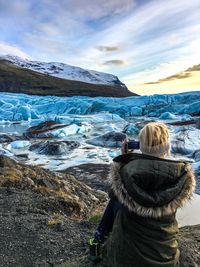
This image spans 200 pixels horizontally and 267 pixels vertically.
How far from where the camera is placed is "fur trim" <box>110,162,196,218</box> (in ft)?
13.2

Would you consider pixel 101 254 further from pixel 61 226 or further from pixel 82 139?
pixel 82 139

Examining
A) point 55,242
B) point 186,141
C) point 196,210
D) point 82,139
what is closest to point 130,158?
point 55,242

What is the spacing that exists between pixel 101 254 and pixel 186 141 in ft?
78.2

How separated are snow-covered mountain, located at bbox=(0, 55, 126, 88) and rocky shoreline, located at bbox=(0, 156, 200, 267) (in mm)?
157442

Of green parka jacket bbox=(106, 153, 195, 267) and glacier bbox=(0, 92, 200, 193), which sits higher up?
green parka jacket bbox=(106, 153, 195, 267)

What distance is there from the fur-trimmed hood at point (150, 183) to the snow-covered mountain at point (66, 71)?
166364mm

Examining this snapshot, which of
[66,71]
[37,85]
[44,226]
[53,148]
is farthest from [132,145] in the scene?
[66,71]

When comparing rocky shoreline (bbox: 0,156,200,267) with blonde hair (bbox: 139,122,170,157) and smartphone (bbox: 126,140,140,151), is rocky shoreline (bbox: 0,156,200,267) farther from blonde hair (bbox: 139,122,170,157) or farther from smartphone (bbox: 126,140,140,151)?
blonde hair (bbox: 139,122,170,157)

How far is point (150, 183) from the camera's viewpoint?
3.96 metres

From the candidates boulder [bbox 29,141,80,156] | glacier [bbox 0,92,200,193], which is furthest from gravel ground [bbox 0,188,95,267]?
boulder [bbox 29,141,80,156]

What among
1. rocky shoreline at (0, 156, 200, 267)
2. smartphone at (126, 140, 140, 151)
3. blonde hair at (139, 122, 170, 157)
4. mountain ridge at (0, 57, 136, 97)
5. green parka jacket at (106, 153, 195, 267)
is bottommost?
mountain ridge at (0, 57, 136, 97)

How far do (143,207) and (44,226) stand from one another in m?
4.42

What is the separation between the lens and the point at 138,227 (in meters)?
4.16

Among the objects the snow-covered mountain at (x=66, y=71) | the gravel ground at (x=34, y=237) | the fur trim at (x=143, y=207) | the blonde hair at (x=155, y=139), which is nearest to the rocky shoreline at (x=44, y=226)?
the gravel ground at (x=34, y=237)
